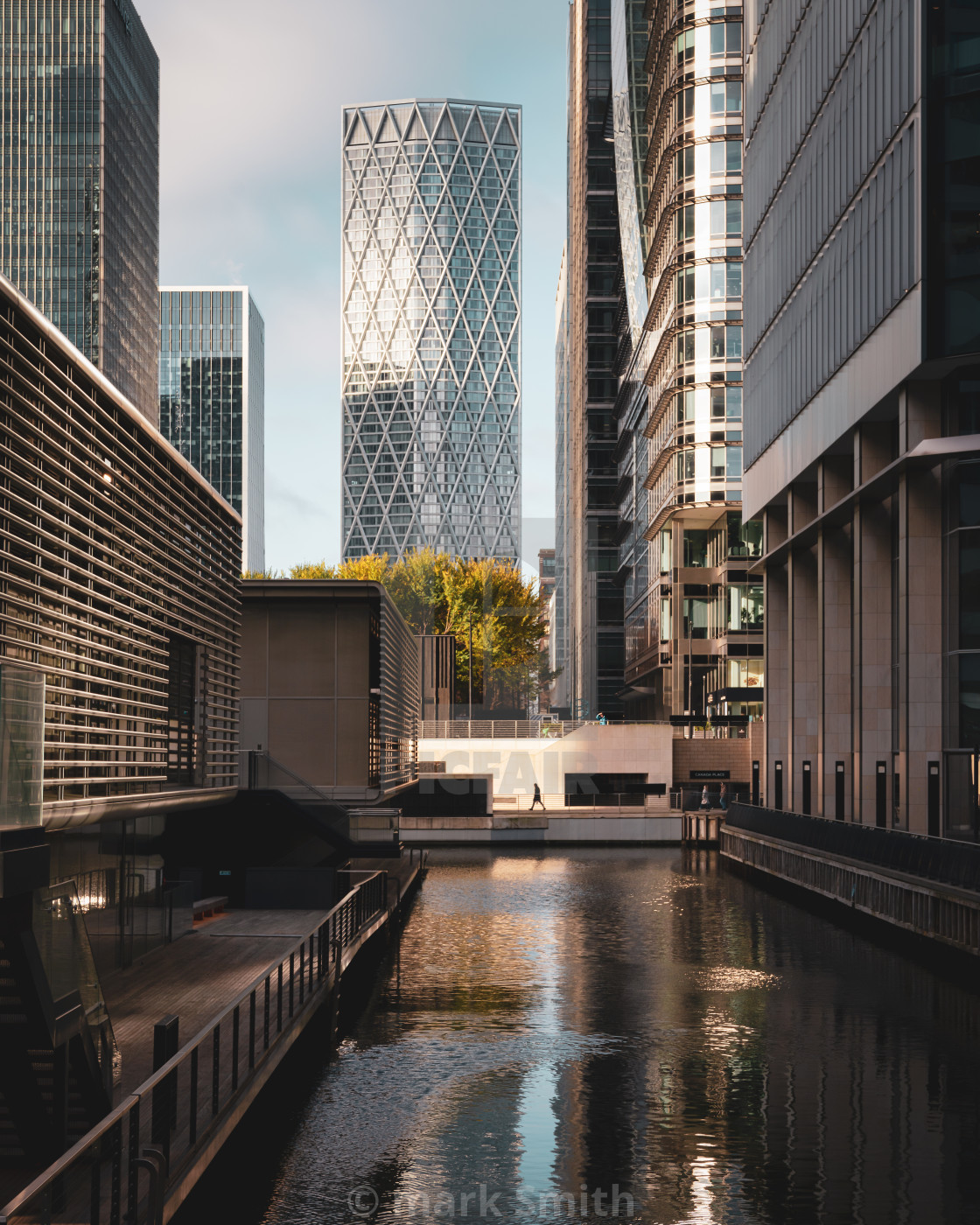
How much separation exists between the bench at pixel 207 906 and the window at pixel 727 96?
6522 cm

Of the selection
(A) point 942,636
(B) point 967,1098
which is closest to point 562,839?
(A) point 942,636

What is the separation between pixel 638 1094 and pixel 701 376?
6923cm

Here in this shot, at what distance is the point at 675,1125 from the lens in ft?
52.9

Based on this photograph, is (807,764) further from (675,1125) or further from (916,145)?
(675,1125)

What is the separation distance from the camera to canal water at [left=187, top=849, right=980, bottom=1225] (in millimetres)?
13453

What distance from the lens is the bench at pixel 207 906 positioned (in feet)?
98.0

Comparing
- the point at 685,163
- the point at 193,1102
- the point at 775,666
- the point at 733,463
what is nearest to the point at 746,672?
the point at 733,463

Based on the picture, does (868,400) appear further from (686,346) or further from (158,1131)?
(686,346)

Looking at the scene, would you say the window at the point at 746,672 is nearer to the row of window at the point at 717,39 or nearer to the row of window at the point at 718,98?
the row of window at the point at 718,98

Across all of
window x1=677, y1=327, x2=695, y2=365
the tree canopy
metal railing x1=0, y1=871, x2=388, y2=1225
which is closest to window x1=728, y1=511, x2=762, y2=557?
window x1=677, y1=327, x2=695, y2=365

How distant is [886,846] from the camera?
36000mm

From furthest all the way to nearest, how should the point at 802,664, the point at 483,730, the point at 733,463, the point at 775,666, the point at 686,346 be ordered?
the point at 483,730
the point at 686,346
the point at 733,463
the point at 775,666
the point at 802,664

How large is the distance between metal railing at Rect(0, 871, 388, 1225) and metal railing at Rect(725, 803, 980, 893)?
15.8 meters

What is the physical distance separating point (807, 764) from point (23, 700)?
4980 centimetres
